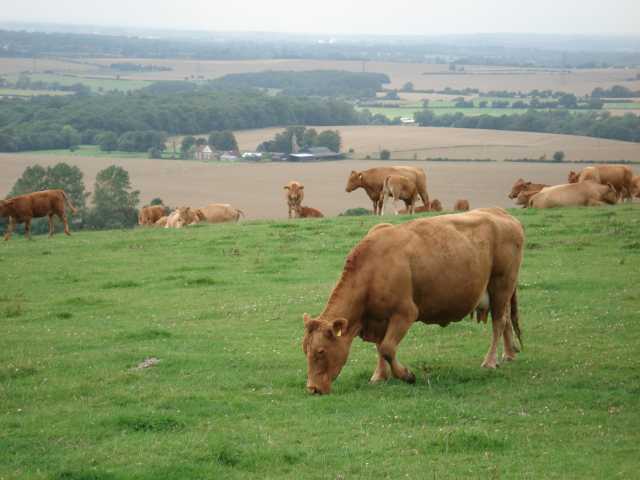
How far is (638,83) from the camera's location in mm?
114375

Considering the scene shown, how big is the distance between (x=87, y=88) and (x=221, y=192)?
→ 11239 cm

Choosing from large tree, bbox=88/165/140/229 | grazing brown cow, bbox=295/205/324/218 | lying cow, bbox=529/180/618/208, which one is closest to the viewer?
lying cow, bbox=529/180/618/208

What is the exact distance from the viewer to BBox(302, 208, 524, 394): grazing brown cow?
1212 centimetres

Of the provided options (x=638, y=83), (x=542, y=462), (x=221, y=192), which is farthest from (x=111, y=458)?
(x=638, y=83)

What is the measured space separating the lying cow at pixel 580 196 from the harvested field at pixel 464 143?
2847 centimetres

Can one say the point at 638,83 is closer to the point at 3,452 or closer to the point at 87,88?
the point at 87,88

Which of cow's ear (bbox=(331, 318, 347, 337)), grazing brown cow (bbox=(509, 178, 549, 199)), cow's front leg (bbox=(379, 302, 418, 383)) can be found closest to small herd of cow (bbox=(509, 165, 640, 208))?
grazing brown cow (bbox=(509, 178, 549, 199))

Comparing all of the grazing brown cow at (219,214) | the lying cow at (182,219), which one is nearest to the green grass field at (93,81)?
the grazing brown cow at (219,214)

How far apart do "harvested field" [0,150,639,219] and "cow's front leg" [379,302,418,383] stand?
31.1m

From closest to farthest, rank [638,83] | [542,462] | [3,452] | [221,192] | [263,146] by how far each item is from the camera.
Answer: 1. [542,462]
2. [3,452]
3. [221,192]
4. [263,146]
5. [638,83]

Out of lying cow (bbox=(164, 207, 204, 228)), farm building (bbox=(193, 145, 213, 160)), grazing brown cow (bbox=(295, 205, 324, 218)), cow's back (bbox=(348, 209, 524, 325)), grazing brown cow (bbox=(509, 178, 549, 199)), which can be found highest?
cow's back (bbox=(348, 209, 524, 325))

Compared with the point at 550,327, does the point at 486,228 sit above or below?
above

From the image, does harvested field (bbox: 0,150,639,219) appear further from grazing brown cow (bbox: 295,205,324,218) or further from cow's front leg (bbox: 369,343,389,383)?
cow's front leg (bbox: 369,343,389,383)

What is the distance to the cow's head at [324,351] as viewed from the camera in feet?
39.2
